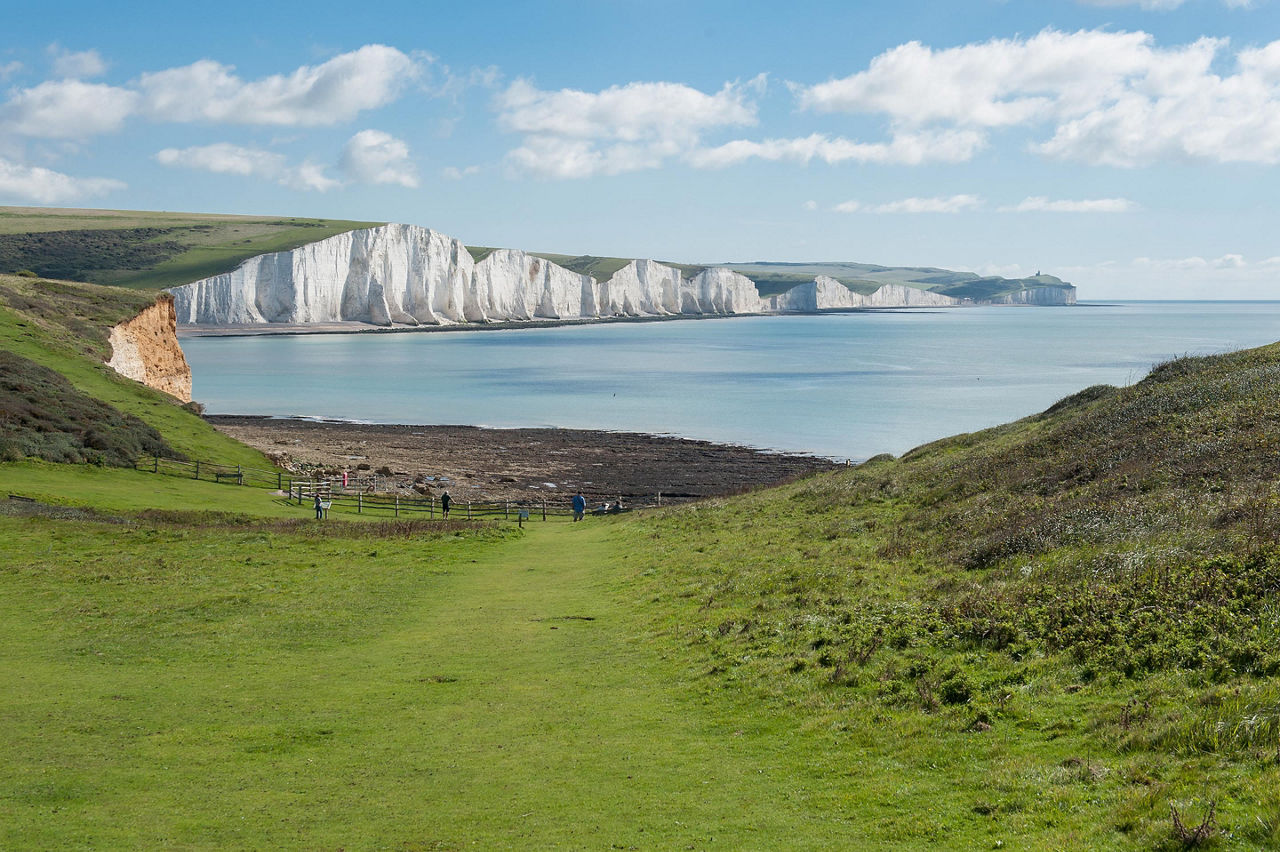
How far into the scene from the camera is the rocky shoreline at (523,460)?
5069 cm

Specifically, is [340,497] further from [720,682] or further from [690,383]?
[690,383]

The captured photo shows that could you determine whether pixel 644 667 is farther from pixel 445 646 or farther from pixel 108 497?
pixel 108 497

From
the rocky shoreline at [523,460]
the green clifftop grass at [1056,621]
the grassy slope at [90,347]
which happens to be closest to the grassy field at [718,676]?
the green clifftop grass at [1056,621]

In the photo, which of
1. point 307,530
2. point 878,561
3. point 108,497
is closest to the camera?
point 878,561

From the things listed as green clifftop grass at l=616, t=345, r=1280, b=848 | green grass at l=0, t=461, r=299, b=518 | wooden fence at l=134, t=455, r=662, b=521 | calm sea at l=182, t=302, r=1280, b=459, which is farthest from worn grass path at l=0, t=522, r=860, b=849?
calm sea at l=182, t=302, r=1280, b=459

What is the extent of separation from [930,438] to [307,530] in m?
48.7

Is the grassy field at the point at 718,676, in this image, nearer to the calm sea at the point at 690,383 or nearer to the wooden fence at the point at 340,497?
the wooden fence at the point at 340,497

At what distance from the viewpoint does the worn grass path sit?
8602 millimetres

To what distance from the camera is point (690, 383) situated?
4341 inches

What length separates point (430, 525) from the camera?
3178cm

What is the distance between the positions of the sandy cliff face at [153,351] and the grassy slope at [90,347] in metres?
0.78

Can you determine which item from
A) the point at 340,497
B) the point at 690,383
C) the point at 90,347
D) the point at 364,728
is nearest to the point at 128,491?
the point at 340,497

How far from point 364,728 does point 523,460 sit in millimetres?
49488

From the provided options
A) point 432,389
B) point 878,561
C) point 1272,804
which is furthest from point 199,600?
point 432,389
